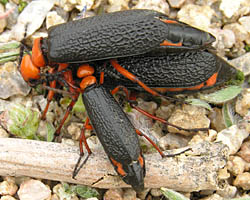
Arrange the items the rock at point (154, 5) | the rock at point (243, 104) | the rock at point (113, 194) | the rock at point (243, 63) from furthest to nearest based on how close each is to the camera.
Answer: the rock at point (154, 5)
the rock at point (243, 63)
the rock at point (243, 104)
the rock at point (113, 194)

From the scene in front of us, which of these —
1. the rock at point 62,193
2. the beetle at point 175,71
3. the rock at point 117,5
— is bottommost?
the rock at point 62,193

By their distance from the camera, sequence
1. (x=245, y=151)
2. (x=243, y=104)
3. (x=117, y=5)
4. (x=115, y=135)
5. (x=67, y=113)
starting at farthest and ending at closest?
(x=117, y=5), (x=243, y=104), (x=67, y=113), (x=245, y=151), (x=115, y=135)

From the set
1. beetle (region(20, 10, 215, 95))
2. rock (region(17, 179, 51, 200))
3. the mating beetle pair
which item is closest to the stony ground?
rock (region(17, 179, 51, 200))

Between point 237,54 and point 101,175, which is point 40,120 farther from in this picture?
point 237,54

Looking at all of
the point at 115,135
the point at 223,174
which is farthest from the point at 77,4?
the point at 223,174

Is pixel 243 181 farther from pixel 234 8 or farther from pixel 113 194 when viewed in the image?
pixel 234 8

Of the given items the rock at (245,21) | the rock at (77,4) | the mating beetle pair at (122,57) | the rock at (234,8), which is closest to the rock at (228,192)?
the mating beetle pair at (122,57)

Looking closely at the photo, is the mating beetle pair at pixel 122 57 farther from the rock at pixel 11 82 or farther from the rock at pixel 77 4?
the rock at pixel 77 4
